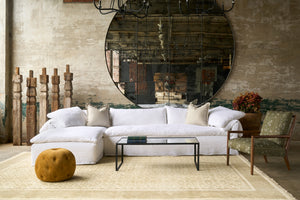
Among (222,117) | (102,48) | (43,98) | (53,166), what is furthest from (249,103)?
(43,98)

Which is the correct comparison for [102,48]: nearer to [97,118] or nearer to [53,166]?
[97,118]

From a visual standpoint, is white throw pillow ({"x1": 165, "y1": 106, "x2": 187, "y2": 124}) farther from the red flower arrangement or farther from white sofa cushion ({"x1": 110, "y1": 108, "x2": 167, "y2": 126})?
the red flower arrangement

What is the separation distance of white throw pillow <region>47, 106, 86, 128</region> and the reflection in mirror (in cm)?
142

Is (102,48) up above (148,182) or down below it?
above

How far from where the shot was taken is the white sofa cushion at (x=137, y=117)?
5.62 meters

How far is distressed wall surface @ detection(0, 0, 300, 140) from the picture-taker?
6383 mm

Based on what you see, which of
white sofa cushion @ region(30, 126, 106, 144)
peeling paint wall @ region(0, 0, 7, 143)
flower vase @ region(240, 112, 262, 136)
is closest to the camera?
white sofa cushion @ region(30, 126, 106, 144)

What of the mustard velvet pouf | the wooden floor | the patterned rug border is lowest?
the wooden floor

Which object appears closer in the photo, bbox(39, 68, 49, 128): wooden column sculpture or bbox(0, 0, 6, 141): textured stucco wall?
bbox(39, 68, 49, 128): wooden column sculpture

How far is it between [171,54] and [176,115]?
4.69 ft

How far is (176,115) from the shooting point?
5.71m

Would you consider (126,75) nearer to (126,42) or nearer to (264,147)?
(126,42)

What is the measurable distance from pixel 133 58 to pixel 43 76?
76.3 inches

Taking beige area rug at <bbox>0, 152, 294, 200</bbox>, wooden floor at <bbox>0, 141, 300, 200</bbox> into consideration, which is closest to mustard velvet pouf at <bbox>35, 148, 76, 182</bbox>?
beige area rug at <bbox>0, 152, 294, 200</bbox>
